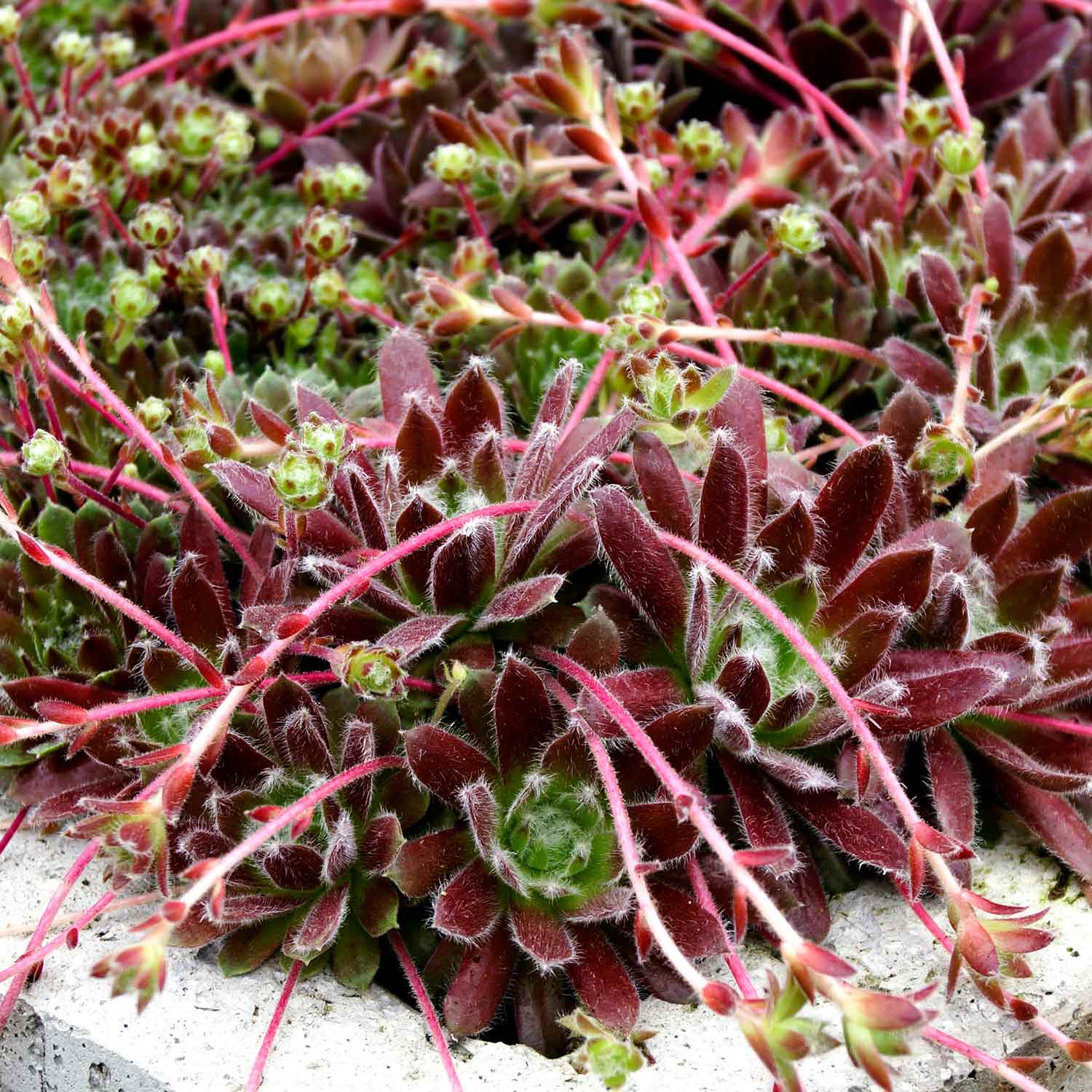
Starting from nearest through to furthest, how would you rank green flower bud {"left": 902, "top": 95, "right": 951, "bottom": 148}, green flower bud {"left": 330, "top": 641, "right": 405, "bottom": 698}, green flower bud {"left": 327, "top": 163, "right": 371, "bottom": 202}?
green flower bud {"left": 330, "top": 641, "right": 405, "bottom": 698} < green flower bud {"left": 902, "top": 95, "right": 951, "bottom": 148} < green flower bud {"left": 327, "top": 163, "right": 371, "bottom": 202}

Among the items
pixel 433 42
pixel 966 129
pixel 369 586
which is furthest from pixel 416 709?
pixel 433 42

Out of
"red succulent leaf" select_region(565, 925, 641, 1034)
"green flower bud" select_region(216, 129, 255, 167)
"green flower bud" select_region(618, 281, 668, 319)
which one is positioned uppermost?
"green flower bud" select_region(216, 129, 255, 167)

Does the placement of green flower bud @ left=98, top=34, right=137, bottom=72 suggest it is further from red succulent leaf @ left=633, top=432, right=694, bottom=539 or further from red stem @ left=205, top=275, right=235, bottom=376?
red succulent leaf @ left=633, top=432, right=694, bottom=539

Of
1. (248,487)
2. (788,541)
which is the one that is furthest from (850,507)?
(248,487)

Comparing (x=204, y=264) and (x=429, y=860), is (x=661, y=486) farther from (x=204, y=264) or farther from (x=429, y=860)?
(x=204, y=264)

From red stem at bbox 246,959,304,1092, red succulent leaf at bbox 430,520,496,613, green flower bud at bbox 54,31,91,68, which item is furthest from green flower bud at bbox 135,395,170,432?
green flower bud at bbox 54,31,91,68

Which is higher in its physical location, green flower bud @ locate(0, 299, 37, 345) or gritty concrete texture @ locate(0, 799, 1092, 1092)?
green flower bud @ locate(0, 299, 37, 345)

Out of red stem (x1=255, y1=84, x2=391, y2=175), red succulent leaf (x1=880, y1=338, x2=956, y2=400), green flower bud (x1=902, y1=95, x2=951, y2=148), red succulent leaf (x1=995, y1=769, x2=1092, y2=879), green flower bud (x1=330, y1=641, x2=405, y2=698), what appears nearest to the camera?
green flower bud (x1=330, y1=641, x2=405, y2=698)
